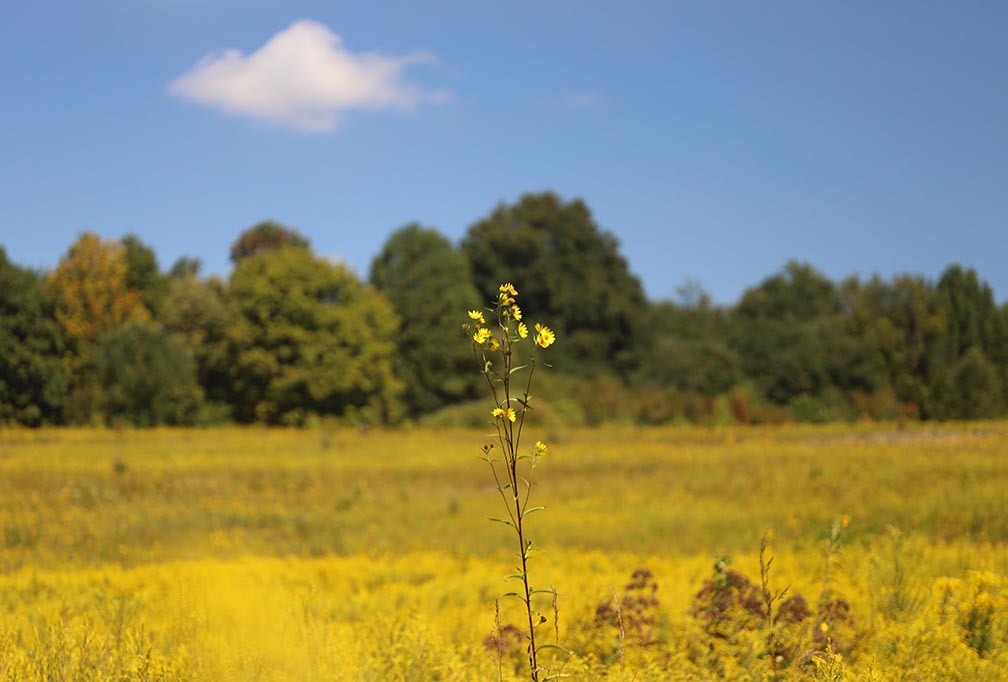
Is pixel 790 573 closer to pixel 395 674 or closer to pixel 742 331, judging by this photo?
pixel 395 674

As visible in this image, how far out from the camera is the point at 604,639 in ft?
21.7

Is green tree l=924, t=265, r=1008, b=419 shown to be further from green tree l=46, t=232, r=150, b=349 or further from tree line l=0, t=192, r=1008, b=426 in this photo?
green tree l=46, t=232, r=150, b=349

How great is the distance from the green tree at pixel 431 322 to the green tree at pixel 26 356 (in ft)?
62.8

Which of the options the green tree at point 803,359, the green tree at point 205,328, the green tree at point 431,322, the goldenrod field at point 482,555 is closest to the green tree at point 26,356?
the green tree at point 205,328

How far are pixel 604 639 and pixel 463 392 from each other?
50.1 m

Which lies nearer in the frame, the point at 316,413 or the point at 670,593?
the point at 670,593

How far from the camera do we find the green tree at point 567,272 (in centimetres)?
6041

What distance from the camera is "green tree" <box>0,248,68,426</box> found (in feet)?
136

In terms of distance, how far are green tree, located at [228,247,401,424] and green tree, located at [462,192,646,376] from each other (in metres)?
10.3

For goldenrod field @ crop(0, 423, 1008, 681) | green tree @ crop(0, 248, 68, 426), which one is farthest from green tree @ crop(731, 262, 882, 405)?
green tree @ crop(0, 248, 68, 426)

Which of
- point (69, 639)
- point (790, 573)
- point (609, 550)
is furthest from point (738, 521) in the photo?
point (69, 639)

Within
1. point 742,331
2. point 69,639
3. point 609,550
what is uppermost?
point 742,331

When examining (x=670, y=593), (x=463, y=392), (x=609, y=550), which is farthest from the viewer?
(x=463, y=392)

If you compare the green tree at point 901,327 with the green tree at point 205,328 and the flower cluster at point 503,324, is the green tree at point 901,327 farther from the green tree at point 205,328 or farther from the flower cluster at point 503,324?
the flower cluster at point 503,324
